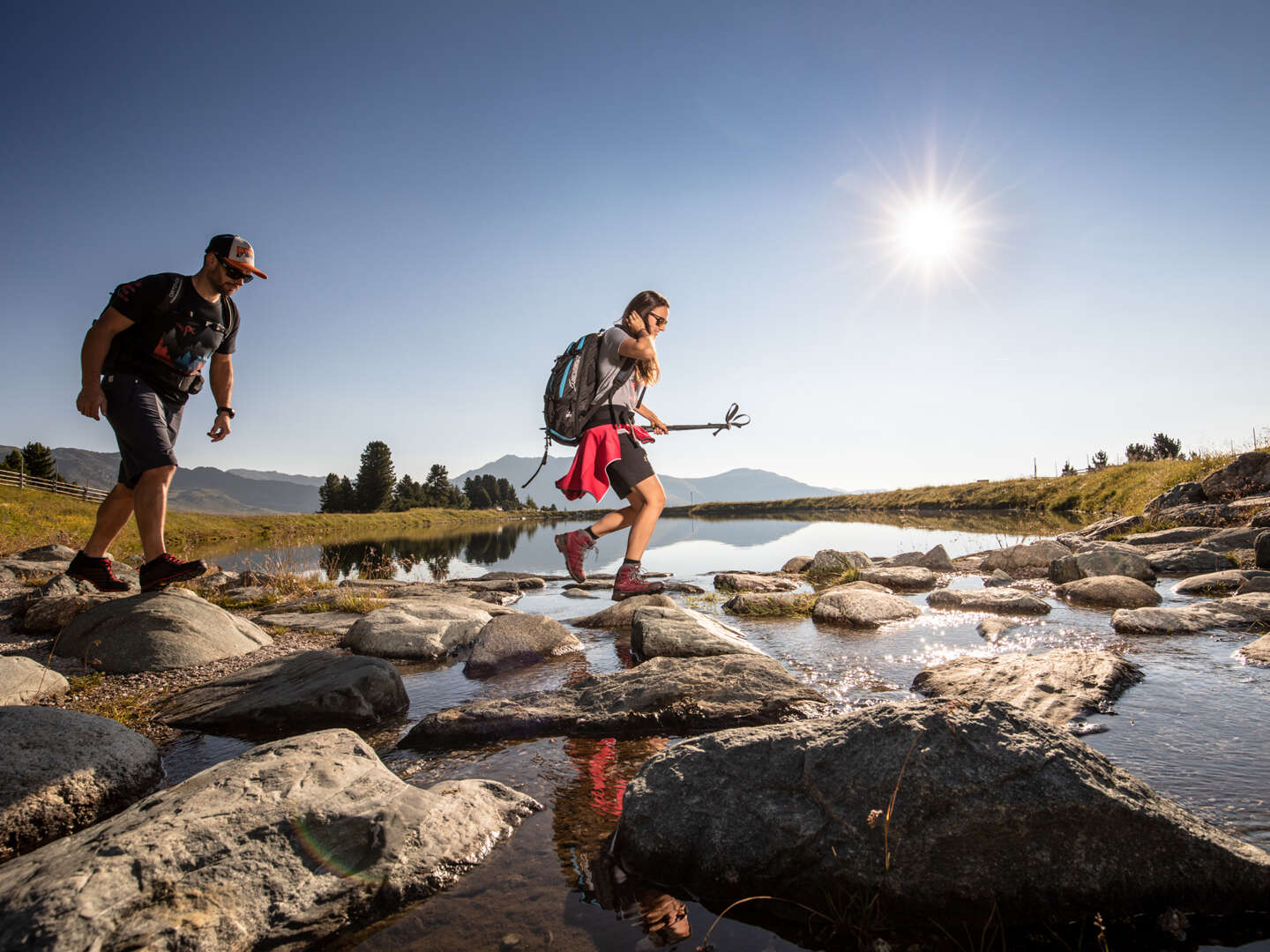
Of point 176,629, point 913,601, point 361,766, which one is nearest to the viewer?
point 361,766

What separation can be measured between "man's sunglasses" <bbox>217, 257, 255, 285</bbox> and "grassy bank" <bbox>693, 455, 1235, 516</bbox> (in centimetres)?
2727

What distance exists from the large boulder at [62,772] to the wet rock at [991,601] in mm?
8421

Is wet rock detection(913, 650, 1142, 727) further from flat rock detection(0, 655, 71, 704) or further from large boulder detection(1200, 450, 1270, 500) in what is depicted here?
large boulder detection(1200, 450, 1270, 500)

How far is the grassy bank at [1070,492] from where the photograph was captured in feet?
77.0

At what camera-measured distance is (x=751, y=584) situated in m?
11.5

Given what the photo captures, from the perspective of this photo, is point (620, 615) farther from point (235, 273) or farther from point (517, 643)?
point (235, 273)

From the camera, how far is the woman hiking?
22.5ft

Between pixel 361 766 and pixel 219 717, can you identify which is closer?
pixel 361 766

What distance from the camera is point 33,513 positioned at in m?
38.1

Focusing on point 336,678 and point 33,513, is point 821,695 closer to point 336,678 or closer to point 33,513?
point 336,678

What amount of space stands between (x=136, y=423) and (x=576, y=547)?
Result: 174 inches

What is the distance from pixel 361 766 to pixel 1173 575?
13.4 metres

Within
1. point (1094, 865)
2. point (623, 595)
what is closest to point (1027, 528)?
point (623, 595)

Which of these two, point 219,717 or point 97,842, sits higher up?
point 97,842
